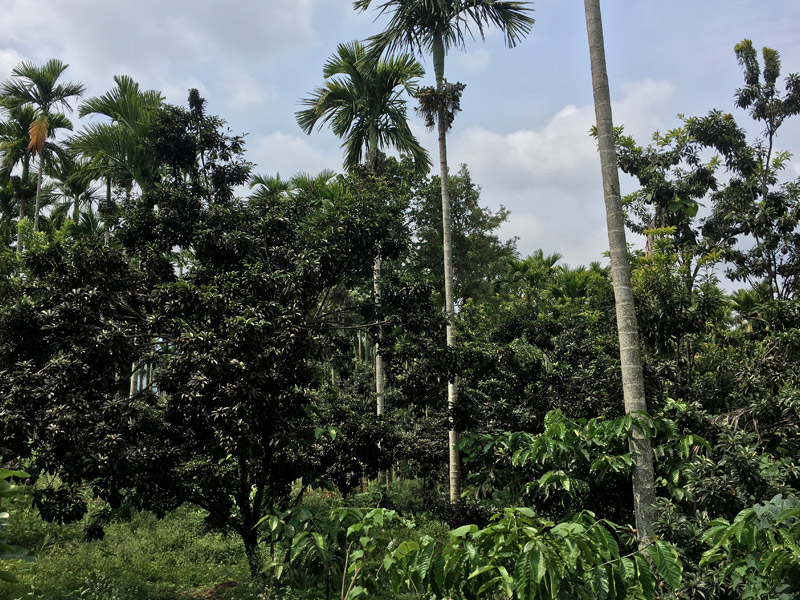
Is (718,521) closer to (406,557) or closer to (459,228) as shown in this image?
(406,557)

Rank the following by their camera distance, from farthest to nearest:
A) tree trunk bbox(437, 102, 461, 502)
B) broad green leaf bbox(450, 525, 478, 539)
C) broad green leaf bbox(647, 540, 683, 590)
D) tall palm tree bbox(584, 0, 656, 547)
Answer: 1. tree trunk bbox(437, 102, 461, 502)
2. tall palm tree bbox(584, 0, 656, 547)
3. broad green leaf bbox(450, 525, 478, 539)
4. broad green leaf bbox(647, 540, 683, 590)

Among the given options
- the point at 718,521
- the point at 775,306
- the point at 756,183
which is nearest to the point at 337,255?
the point at 718,521

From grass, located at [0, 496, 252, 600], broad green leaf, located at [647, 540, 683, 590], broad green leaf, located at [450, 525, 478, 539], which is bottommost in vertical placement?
grass, located at [0, 496, 252, 600]

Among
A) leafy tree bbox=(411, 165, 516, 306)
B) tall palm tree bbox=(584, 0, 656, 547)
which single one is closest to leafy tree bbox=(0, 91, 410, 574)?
tall palm tree bbox=(584, 0, 656, 547)

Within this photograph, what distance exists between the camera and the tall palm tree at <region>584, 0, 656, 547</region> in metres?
6.16

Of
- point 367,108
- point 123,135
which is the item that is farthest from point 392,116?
point 123,135

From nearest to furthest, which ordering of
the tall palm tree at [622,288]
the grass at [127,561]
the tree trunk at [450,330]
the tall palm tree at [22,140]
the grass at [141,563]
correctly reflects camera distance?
the tall palm tree at [622,288], the grass at [141,563], the grass at [127,561], the tree trunk at [450,330], the tall palm tree at [22,140]

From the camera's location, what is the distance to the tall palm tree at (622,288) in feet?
20.2

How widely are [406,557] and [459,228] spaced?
63.8 ft

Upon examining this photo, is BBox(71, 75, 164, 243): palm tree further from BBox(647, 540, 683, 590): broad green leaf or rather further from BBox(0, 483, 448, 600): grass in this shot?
BBox(647, 540, 683, 590): broad green leaf

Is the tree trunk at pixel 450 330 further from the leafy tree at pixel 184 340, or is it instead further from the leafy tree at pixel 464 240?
the leafy tree at pixel 464 240

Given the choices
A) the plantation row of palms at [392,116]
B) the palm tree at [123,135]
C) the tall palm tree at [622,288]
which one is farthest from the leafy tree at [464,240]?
the tall palm tree at [622,288]

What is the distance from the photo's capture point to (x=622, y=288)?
6.63m

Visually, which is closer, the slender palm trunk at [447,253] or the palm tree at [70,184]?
the slender palm trunk at [447,253]
